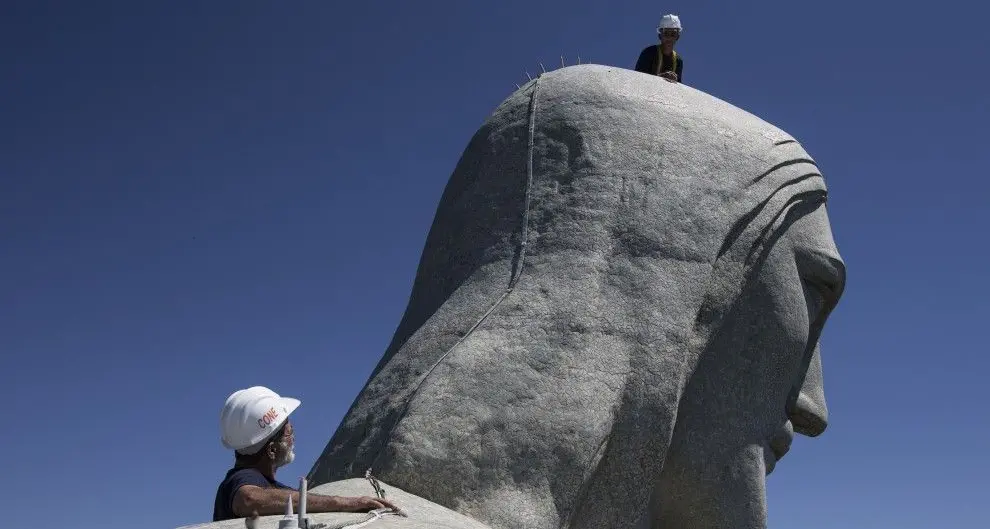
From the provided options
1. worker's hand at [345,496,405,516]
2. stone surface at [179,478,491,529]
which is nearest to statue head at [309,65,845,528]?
stone surface at [179,478,491,529]

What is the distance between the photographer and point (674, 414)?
22.5 feet

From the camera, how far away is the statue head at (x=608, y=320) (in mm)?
6199

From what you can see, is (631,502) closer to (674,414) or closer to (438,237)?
(674,414)

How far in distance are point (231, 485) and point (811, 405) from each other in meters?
5.02

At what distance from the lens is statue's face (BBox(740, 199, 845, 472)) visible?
7.55 meters

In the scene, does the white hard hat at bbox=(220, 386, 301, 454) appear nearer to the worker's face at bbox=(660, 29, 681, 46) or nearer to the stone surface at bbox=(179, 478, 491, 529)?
the stone surface at bbox=(179, 478, 491, 529)

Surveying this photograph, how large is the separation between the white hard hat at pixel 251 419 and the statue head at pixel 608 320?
3.58 feet

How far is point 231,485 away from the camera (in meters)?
4.80

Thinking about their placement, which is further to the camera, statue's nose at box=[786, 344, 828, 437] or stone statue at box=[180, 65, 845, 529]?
statue's nose at box=[786, 344, 828, 437]

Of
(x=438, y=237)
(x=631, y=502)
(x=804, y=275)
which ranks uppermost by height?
(x=438, y=237)

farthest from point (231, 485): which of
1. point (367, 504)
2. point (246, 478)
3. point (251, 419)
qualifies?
point (367, 504)

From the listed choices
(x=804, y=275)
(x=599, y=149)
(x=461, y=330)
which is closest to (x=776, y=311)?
(x=804, y=275)

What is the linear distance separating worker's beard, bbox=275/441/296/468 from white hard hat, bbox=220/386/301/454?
0.38ft

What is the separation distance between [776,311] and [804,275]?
546mm
